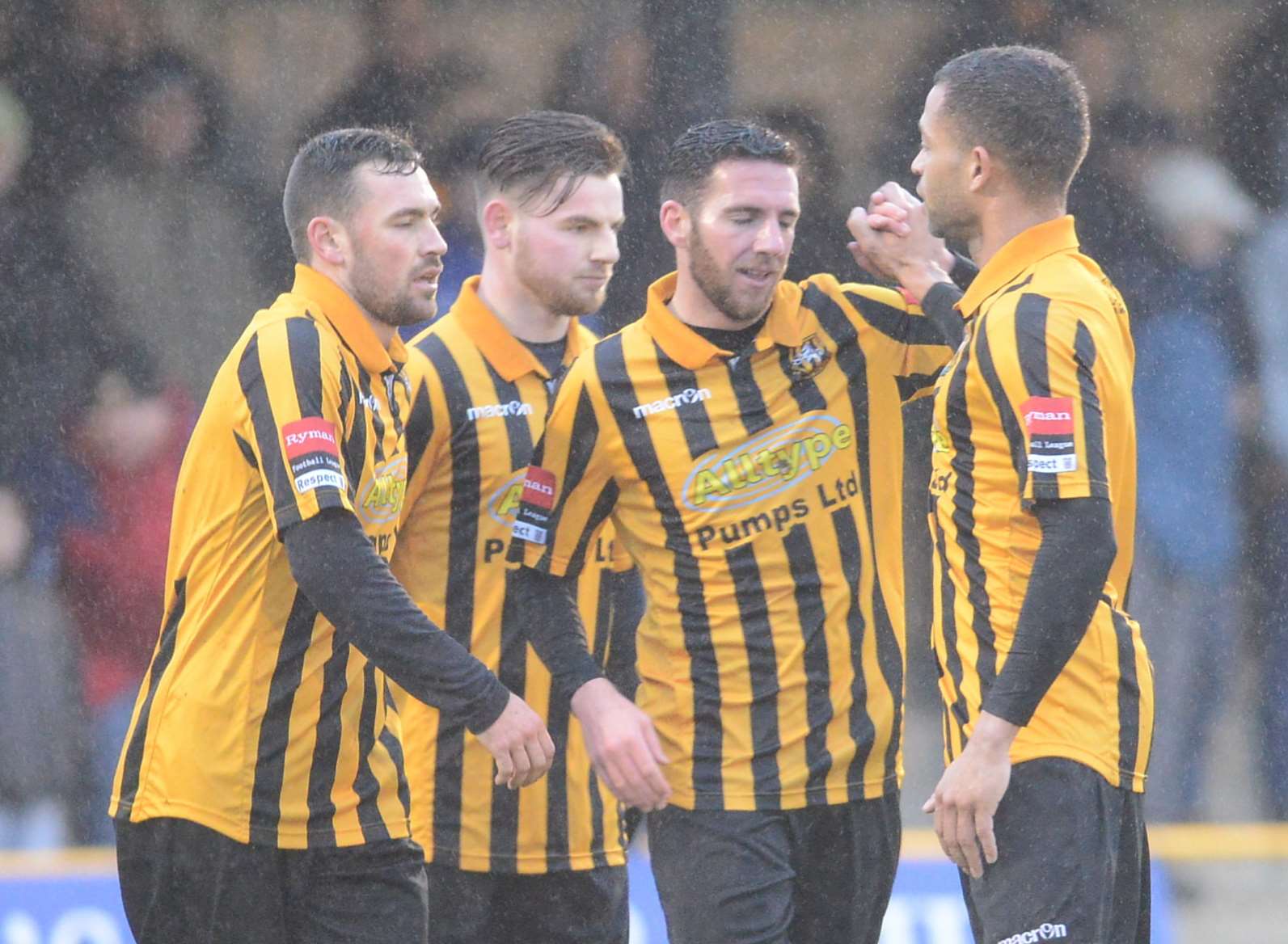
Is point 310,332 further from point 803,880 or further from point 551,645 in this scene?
point 803,880

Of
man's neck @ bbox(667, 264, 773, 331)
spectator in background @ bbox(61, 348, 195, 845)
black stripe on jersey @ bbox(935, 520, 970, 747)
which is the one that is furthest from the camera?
spectator in background @ bbox(61, 348, 195, 845)

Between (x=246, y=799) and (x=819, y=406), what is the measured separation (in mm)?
1280

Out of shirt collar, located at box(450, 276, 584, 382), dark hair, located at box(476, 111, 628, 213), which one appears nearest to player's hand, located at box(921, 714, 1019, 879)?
shirt collar, located at box(450, 276, 584, 382)

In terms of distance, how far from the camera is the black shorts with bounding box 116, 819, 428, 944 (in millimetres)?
3414

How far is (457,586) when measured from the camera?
13.6 ft

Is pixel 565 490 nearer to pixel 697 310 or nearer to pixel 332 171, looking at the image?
pixel 697 310

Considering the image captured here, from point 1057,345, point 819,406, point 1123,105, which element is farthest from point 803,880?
point 1123,105

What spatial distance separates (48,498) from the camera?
631cm

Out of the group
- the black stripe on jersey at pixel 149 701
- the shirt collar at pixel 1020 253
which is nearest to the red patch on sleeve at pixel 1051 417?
the shirt collar at pixel 1020 253

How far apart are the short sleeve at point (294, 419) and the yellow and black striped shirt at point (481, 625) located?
0.68 metres

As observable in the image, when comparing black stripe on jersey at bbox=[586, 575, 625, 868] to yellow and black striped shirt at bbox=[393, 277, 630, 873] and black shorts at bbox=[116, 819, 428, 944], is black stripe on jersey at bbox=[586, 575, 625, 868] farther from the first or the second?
black shorts at bbox=[116, 819, 428, 944]

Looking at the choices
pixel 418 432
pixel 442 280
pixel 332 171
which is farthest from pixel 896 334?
pixel 442 280

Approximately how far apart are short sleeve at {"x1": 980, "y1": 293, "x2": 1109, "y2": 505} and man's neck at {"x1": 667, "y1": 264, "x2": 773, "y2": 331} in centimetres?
81

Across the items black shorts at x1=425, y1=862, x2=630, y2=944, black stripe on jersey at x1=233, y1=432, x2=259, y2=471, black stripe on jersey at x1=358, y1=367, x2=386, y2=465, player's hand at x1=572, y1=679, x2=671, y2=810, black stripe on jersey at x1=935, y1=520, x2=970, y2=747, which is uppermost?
black stripe on jersey at x1=358, y1=367, x2=386, y2=465
